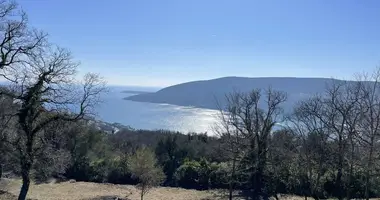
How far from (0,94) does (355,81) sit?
1471 cm

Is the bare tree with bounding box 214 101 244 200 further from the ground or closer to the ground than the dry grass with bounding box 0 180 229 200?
further from the ground

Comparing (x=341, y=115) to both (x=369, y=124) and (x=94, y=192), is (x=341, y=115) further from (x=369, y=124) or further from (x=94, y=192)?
(x=94, y=192)

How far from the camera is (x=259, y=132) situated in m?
23.2

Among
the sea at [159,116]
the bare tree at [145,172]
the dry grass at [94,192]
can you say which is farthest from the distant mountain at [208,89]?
the bare tree at [145,172]

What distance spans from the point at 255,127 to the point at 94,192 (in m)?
11.7

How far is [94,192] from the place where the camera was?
23.2 meters

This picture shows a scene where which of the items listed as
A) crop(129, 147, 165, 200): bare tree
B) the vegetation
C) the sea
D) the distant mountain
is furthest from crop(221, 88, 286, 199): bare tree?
the sea

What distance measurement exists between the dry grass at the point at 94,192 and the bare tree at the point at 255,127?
299 cm

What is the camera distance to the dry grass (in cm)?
2088

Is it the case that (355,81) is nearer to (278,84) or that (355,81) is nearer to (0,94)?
(0,94)

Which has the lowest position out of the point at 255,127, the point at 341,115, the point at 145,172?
the point at 145,172

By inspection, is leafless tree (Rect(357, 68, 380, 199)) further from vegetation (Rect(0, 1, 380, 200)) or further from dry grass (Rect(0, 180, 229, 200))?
dry grass (Rect(0, 180, 229, 200))

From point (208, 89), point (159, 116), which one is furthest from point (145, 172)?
point (208, 89)

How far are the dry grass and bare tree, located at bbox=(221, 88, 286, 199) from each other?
2.99m
